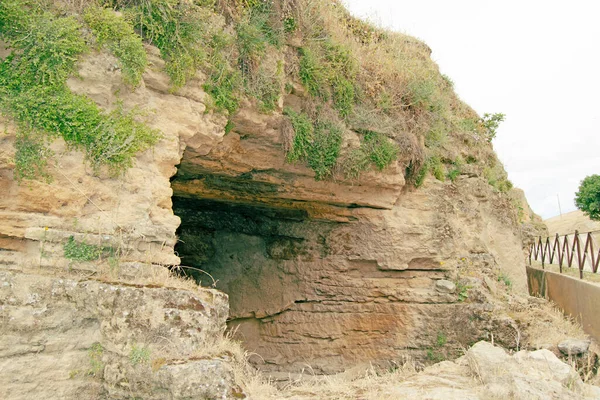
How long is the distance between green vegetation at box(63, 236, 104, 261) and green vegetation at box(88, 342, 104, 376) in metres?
0.74

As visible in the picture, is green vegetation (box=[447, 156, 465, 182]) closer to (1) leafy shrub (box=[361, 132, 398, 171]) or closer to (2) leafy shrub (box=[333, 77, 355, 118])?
(1) leafy shrub (box=[361, 132, 398, 171])

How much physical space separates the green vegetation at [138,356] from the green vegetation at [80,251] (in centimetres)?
91

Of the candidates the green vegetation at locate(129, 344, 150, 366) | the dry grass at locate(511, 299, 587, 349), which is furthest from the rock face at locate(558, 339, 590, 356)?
the green vegetation at locate(129, 344, 150, 366)

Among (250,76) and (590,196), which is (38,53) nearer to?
(250,76)

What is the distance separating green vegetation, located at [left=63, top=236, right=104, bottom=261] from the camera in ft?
14.4

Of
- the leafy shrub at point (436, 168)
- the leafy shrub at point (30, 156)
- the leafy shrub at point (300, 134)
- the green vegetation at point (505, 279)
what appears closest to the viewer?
the leafy shrub at point (30, 156)

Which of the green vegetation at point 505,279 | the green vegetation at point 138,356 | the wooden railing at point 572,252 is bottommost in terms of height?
the green vegetation at point 138,356

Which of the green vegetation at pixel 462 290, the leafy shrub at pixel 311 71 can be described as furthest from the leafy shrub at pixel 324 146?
the green vegetation at pixel 462 290

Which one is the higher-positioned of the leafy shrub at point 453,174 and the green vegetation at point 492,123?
the green vegetation at point 492,123

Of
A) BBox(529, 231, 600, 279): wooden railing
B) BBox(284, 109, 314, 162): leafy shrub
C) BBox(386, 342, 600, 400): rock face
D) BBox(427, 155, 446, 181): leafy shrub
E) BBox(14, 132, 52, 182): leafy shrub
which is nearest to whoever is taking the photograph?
BBox(14, 132, 52, 182): leafy shrub

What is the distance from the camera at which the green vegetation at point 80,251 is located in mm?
4402

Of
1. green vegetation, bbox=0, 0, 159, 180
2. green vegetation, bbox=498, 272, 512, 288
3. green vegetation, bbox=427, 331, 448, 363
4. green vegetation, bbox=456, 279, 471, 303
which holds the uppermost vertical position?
green vegetation, bbox=0, 0, 159, 180

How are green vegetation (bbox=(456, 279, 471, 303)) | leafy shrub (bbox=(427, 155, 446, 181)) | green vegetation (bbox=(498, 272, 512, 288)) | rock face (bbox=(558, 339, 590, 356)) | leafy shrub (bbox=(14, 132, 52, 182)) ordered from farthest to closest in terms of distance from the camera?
green vegetation (bbox=(498, 272, 512, 288))
leafy shrub (bbox=(427, 155, 446, 181))
green vegetation (bbox=(456, 279, 471, 303))
rock face (bbox=(558, 339, 590, 356))
leafy shrub (bbox=(14, 132, 52, 182))

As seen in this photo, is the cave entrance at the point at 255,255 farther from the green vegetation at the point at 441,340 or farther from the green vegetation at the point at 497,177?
the green vegetation at the point at 497,177
